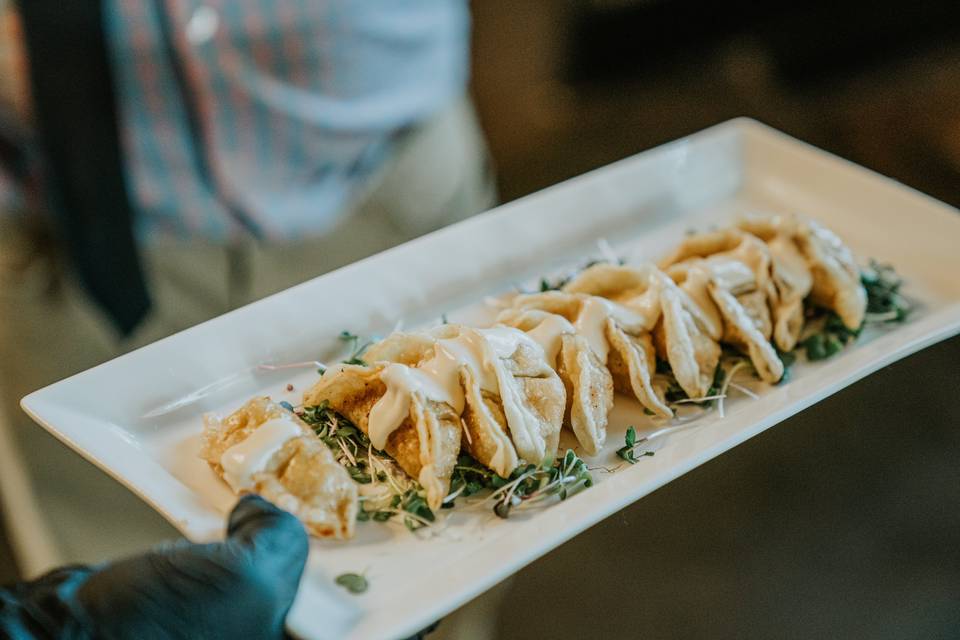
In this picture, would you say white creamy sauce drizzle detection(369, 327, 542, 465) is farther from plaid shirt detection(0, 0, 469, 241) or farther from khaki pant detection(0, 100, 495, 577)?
plaid shirt detection(0, 0, 469, 241)

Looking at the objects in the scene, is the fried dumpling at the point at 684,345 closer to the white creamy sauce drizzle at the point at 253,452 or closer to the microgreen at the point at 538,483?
the microgreen at the point at 538,483

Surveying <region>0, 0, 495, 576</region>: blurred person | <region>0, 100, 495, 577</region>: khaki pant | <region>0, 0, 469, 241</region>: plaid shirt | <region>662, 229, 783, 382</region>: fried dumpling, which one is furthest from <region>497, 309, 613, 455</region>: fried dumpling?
<region>0, 0, 469, 241</region>: plaid shirt

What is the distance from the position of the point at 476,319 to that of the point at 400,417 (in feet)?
1.55

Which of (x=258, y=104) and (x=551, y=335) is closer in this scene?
(x=551, y=335)

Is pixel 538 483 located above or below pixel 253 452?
below

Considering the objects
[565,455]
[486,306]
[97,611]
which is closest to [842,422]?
[565,455]

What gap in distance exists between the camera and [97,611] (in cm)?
115

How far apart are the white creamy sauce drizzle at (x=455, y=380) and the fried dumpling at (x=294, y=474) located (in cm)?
11

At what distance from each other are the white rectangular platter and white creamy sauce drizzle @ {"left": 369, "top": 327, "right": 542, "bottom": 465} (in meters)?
0.15

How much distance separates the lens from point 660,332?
185 centimetres

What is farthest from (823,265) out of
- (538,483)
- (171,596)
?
(171,596)

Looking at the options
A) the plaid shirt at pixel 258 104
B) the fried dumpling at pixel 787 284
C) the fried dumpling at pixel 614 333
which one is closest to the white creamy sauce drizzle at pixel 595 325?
the fried dumpling at pixel 614 333

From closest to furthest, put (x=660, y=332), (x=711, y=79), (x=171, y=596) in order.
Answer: (x=171, y=596) → (x=660, y=332) → (x=711, y=79)

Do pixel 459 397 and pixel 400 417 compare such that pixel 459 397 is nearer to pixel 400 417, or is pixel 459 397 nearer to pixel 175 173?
pixel 400 417
